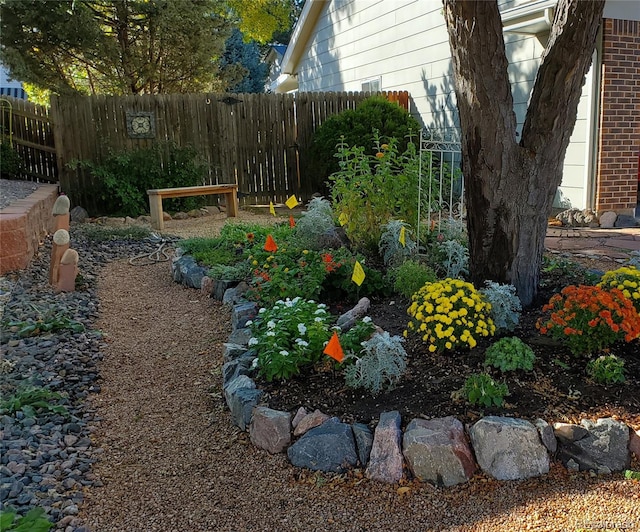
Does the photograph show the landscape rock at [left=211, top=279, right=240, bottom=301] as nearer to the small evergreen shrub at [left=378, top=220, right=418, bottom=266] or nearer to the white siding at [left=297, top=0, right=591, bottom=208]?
the small evergreen shrub at [left=378, top=220, right=418, bottom=266]

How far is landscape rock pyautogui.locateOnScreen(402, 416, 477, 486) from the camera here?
2559mm

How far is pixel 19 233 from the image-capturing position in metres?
5.21

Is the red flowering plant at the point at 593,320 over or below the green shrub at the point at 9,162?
below

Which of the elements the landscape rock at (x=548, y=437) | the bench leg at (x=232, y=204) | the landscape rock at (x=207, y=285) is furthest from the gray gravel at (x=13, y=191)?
the landscape rock at (x=548, y=437)

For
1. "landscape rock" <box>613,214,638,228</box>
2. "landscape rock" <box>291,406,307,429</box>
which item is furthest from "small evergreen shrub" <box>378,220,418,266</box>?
"landscape rock" <box>613,214,638,228</box>

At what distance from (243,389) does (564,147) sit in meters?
2.32

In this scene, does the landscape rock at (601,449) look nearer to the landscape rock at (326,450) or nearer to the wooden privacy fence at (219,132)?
the landscape rock at (326,450)

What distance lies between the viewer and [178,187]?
998cm

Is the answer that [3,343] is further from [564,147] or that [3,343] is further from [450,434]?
[564,147]

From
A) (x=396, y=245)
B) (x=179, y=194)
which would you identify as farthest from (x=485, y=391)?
(x=179, y=194)

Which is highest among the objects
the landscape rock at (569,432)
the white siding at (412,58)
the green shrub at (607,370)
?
the white siding at (412,58)

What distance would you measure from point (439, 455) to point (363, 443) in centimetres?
33

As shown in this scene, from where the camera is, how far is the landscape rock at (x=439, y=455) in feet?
8.39

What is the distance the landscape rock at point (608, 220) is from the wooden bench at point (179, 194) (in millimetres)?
5285
